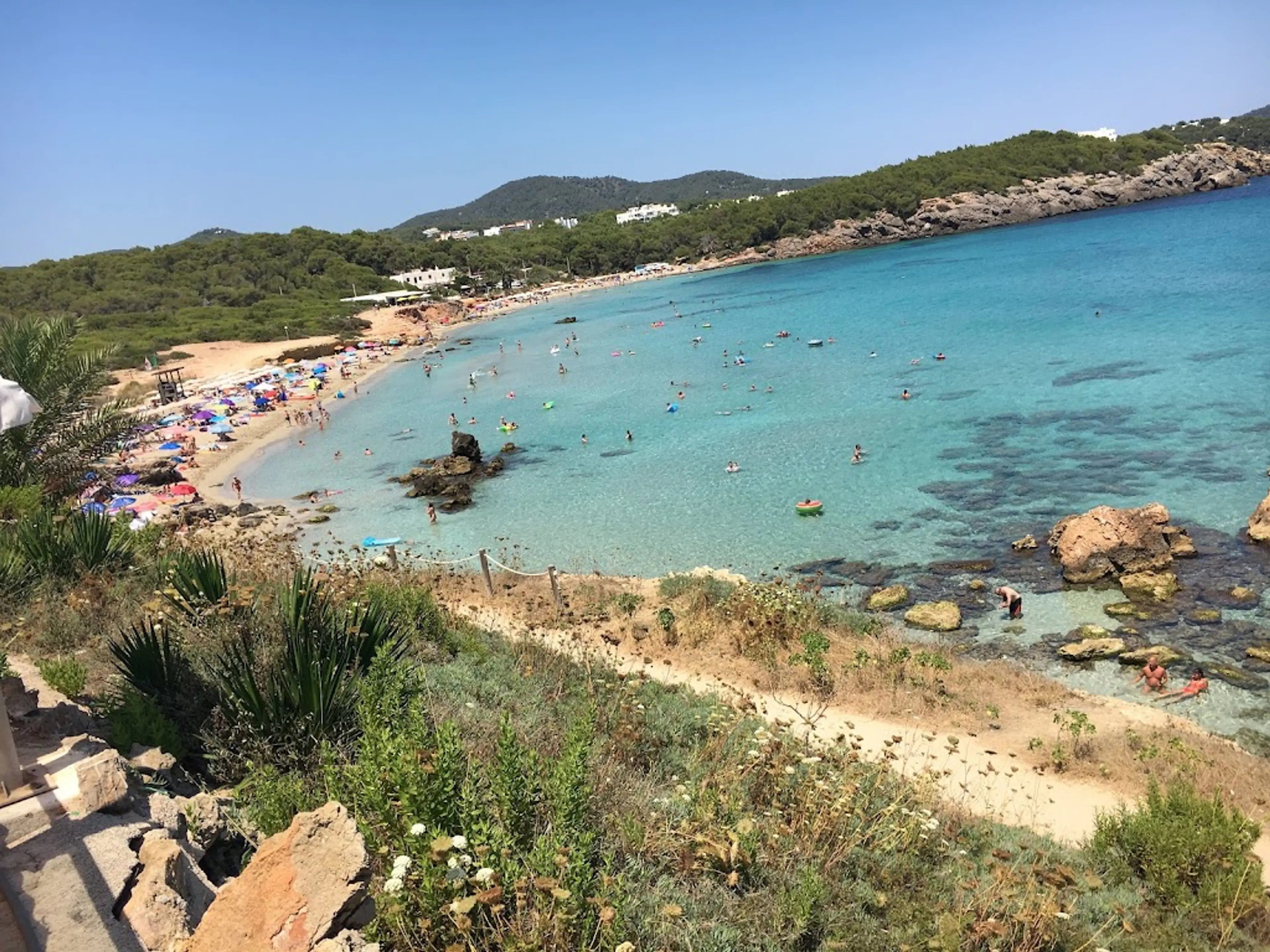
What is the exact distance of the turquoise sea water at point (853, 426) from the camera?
20531 millimetres

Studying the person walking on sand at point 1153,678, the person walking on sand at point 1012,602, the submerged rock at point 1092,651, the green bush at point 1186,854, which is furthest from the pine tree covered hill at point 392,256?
the green bush at point 1186,854

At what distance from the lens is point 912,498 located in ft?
72.0

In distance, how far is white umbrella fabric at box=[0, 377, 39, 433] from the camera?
188 inches

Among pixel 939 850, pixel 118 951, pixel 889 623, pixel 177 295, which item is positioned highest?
pixel 177 295

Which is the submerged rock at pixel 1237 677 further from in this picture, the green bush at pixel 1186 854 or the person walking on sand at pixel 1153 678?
the green bush at pixel 1186 854

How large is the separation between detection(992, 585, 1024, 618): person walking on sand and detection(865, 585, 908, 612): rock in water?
1786 mm

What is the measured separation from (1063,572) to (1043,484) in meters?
6.02

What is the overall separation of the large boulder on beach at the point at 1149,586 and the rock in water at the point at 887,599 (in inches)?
161

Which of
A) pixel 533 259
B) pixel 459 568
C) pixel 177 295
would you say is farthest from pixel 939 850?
pixel 533 259

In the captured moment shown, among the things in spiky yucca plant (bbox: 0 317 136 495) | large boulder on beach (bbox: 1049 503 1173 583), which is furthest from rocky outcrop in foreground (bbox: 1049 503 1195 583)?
spiky yucca plant (bbox: 0 317 136 495)

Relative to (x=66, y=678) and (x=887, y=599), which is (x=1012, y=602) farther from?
(x=66, y=678)

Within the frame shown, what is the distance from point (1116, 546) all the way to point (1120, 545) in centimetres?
8

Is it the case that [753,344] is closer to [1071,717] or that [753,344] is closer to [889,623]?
[889,623]

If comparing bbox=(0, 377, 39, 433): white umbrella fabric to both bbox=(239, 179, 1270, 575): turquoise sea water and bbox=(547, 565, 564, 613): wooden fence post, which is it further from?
bbox=(239, 179, 1270, 575): turquoise sea water
